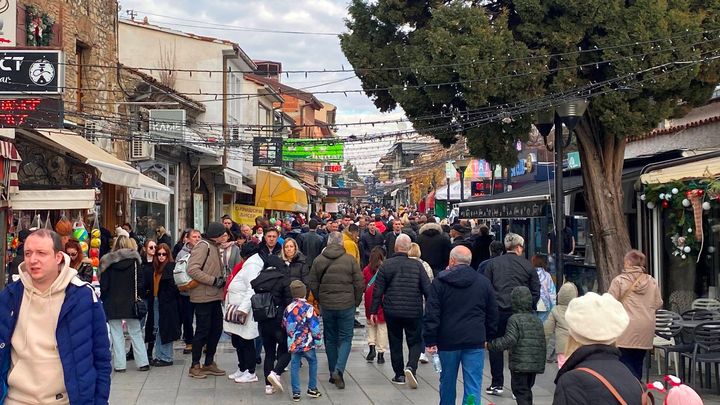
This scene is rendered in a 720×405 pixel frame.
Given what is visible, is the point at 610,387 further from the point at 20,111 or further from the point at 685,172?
the point at 20,111

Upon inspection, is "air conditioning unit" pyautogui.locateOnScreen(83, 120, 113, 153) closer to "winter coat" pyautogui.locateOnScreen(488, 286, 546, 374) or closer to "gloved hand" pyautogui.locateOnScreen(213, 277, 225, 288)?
"gloved hand" pyautogui.locateOnScreen(213, 277, 225, 288)

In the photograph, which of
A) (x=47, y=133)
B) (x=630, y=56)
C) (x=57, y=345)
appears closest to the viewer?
(x=57, y=345)

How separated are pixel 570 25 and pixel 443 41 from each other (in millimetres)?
1999

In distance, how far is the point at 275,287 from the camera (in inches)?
373

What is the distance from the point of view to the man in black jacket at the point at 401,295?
9.78 m

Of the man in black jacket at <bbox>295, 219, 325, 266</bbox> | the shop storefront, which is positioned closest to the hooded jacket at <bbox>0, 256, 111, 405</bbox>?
the shop storefront

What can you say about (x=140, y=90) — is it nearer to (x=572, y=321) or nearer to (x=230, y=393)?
(x=230, y=393)

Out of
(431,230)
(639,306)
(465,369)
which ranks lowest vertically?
(465,369)

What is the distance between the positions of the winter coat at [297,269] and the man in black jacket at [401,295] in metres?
0.86

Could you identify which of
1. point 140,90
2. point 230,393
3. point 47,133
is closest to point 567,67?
point 230,393

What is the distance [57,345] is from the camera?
456cm

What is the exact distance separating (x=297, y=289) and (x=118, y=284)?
2.69 meters

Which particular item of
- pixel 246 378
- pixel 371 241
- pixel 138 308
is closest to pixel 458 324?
pixel 246 378

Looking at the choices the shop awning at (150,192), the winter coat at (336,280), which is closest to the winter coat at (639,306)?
the winter coat at (336,280)
